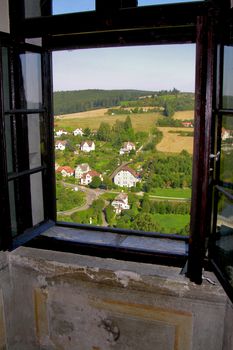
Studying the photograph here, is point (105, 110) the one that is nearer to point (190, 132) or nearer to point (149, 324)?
point (190, 132)

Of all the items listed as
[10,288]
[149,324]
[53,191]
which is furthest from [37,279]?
[149,324]

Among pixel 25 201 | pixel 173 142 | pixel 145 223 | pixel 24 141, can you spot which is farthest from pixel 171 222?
pixel 24 141

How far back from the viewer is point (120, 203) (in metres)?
2.47

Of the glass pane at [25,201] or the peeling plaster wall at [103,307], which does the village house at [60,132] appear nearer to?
the glass pane at [25,201]

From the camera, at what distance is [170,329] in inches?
78.1

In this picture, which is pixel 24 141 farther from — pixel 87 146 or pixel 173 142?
pixel 173 142

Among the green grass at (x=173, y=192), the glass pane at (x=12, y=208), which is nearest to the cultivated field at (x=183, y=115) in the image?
the green grass at (x=173, y=192)

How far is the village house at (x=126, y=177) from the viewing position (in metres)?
2.43

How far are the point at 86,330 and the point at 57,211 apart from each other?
891 mm

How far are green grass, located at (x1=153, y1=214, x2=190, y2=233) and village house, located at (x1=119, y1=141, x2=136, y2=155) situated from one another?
0.51m

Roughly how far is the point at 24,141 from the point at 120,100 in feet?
2.40

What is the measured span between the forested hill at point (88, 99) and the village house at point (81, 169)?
0.41 metres

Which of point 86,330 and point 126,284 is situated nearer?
point 126,284

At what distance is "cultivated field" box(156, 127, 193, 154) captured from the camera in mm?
2229
